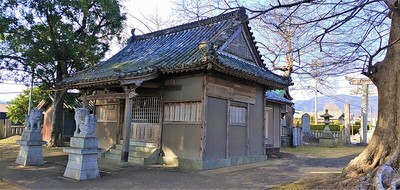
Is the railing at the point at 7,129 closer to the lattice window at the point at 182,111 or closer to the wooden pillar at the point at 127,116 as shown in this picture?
the wooden pillar at the point at 127,116

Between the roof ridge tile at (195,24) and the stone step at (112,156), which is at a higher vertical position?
the roof ridge tile at (195,24)

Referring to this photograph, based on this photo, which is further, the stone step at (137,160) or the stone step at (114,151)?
the stone step at (114,151)

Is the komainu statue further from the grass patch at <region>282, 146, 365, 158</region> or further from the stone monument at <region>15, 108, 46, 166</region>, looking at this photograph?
the grass patch at <region>282, 146, 365, 158</region>

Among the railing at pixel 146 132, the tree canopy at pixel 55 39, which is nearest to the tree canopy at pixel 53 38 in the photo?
the tree canopy at pixel 55 39

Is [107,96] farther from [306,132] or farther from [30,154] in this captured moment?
[306,132]

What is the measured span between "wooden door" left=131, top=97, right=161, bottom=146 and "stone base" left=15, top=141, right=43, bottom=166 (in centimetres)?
344

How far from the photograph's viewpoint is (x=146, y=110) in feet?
40.9

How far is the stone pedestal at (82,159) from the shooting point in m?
8.41

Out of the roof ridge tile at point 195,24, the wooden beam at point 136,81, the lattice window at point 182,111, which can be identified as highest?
the roof ridge tile at point 195,24

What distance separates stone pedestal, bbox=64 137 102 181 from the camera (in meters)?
8.41

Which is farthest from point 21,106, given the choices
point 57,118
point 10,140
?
point 57,118

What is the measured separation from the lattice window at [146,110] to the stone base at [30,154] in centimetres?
366

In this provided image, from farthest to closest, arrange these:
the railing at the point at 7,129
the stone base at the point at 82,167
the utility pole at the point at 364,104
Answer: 1. the utility pole at the point at 364,104
2. the railing at the point at 7,129
3. the stone base at the point at 82,167

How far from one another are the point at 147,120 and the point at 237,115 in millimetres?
3571
